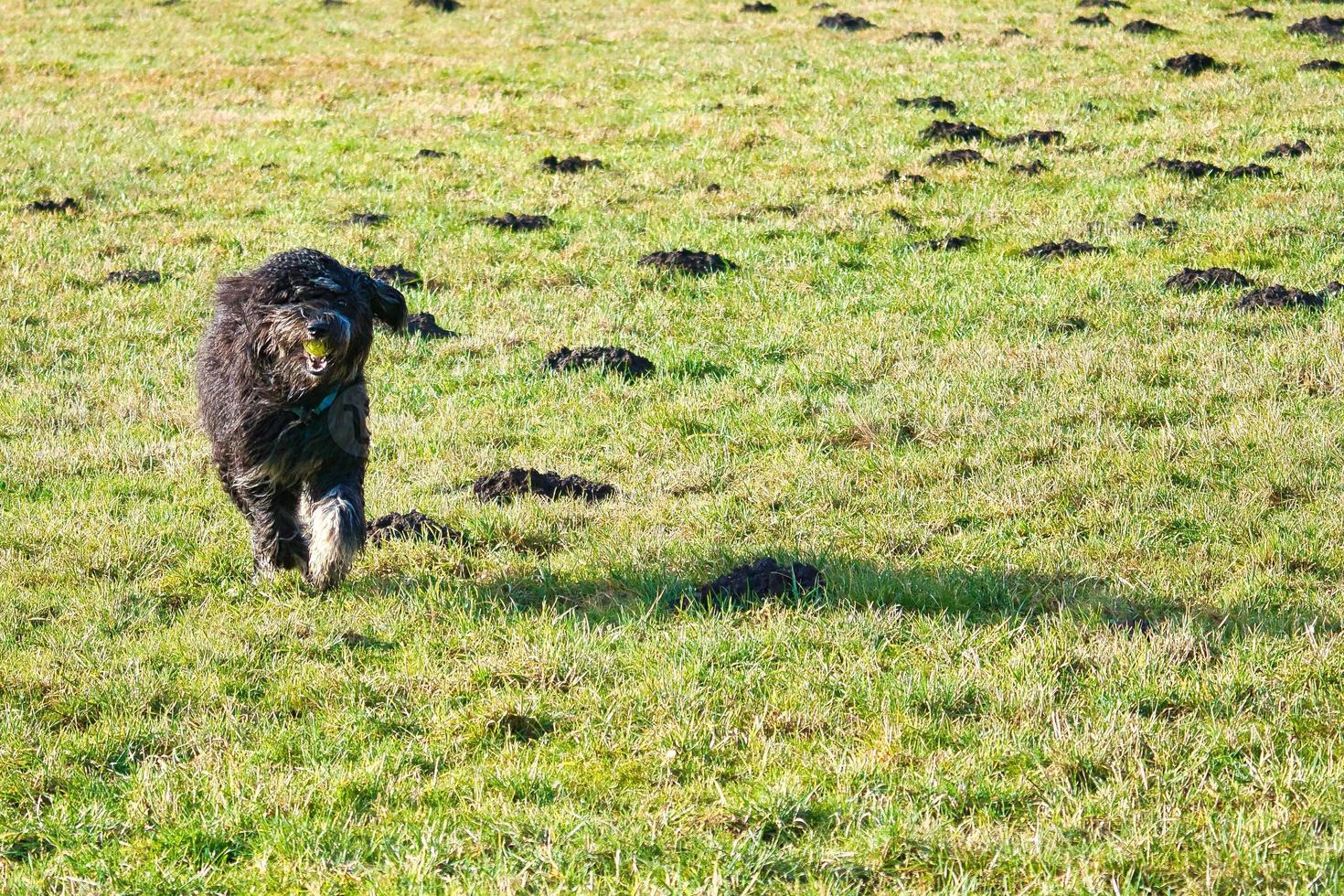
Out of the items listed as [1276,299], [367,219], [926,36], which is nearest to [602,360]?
[1276,299]

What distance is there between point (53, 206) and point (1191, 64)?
17.1 m

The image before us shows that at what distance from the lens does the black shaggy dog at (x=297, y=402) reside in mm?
6883

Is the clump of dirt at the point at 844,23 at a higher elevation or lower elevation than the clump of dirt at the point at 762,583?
higher

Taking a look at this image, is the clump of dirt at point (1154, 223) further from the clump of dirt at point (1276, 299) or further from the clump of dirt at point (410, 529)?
the clump of dirt at point (410, 529)

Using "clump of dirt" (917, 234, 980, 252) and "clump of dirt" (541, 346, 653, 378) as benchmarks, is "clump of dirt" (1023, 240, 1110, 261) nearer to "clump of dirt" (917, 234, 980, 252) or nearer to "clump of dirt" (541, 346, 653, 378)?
"clump of dirt" (917, 234, 980, 252)

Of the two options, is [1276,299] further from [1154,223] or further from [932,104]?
[932,104]

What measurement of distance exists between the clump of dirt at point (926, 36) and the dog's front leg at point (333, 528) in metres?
21.9

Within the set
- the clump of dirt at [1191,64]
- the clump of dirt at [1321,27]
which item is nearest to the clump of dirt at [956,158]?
the clump of dirt at [1191,64]

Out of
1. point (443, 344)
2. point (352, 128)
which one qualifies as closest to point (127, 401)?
point (443, 344)

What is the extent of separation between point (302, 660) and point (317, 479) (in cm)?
118

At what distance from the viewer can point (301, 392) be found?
6961 mm

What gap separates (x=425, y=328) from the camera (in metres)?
12.8

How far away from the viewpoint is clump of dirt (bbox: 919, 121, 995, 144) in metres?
19.5

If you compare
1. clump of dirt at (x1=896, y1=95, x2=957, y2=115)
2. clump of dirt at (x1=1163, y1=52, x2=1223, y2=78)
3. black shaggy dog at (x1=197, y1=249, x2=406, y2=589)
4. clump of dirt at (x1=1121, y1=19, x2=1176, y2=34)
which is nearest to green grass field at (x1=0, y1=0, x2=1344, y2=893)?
black shaggy dog at (x1=197, y1=249, x2=406, y2=589)
